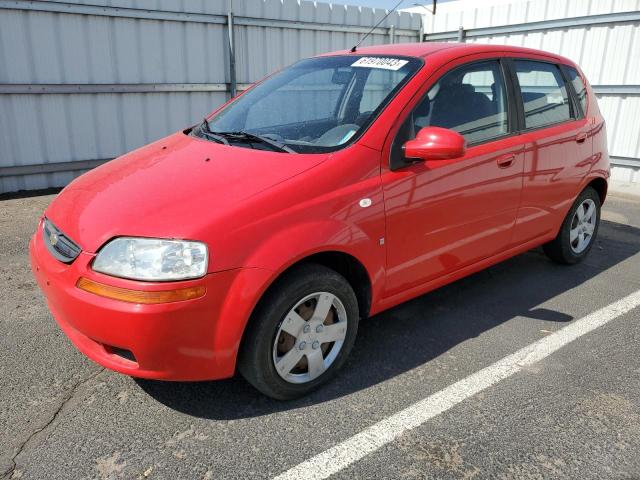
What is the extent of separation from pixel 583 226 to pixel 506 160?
159 centimetres

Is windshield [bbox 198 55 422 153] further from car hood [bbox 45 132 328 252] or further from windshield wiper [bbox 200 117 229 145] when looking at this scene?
car hood [bbox 45 132 328 252]

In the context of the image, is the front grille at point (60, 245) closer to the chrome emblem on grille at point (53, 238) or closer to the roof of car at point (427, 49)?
the chrome emblem on grille at point (53, 238)

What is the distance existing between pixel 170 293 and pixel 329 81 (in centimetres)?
191

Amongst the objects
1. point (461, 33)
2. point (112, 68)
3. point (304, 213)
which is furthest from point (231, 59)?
point (304, 213)

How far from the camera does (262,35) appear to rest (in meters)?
8.39

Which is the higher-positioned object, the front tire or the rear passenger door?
the rear passenger door

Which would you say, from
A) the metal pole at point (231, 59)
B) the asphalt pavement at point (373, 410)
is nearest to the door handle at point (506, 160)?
the asphalt pavement at point (373, 410)

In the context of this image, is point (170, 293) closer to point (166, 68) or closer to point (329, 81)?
point (329, 81)

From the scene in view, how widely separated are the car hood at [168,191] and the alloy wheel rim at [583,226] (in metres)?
2.77

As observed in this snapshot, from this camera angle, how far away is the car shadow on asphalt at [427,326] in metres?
2.75

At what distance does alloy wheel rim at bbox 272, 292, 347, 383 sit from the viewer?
263 cm

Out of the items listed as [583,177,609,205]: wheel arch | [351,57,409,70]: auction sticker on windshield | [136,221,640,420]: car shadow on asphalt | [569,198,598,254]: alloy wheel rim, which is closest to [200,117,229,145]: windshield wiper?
[351,57,409,70]: auction sticker on windshield

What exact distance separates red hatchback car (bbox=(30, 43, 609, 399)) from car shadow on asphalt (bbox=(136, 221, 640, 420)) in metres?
0.20

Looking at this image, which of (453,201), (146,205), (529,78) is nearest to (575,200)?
(529,78)
